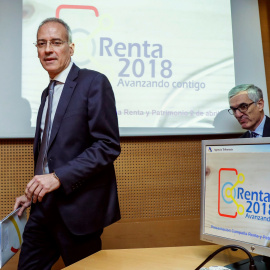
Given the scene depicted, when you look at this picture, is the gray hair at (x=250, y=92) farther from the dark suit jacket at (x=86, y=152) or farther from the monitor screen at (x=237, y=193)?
the monitor screen at (x=237, y=193)

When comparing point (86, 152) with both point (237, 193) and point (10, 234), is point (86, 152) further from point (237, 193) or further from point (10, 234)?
point (237, 193)

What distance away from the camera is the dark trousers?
141 centimetres

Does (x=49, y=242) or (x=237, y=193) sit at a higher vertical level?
(x=237, y=193)

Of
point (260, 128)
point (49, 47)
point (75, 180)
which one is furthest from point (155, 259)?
point (260, 128)

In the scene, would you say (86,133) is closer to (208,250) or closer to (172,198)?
(208,250)

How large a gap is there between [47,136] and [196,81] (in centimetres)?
156

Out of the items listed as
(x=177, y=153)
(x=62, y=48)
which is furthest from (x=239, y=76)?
(x=62, y=48)

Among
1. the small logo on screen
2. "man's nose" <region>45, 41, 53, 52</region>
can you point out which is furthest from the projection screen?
the small logo on screen

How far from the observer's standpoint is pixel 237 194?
3.34 feet

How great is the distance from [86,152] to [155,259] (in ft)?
1.73

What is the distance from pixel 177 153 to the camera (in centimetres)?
267

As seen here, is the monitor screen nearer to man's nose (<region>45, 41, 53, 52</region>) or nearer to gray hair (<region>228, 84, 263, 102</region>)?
man's nose (<region>45, 41, 53, 52</region>)

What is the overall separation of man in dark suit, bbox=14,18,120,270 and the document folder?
10 centimetres

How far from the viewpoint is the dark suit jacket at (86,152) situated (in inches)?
54.1
